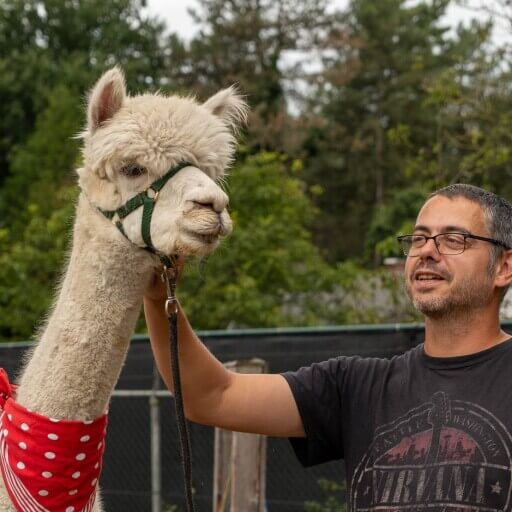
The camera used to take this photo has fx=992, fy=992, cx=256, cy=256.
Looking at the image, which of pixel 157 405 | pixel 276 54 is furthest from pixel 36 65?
pixel 157 405

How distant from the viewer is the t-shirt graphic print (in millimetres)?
2705

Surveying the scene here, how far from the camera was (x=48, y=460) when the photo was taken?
3225mm

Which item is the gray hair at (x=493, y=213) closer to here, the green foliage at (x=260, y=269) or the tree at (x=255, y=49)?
the green foliage at (x=260, y=269)

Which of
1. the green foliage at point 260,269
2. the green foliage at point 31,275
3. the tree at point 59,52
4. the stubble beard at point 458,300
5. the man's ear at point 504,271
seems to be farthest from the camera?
Result: the tree at point 59,52

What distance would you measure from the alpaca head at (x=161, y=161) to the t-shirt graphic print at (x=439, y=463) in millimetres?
802

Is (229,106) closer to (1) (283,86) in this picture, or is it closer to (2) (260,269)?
(2) (260,269)

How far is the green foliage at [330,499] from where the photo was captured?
6.30 m

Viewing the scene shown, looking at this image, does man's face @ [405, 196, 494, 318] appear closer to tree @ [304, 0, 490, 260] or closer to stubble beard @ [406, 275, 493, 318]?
stubble beard @ [406, 275, 493, 318]

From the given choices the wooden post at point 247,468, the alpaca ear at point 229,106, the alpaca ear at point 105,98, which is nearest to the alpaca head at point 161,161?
the alpaca ear at point 105,98

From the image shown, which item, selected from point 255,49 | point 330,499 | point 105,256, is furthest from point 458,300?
point 255,49

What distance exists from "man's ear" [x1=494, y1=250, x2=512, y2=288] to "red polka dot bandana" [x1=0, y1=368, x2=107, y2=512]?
4.46ft

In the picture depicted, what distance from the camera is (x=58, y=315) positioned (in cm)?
335

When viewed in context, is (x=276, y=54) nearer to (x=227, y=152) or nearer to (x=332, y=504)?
(x=332, y=504)

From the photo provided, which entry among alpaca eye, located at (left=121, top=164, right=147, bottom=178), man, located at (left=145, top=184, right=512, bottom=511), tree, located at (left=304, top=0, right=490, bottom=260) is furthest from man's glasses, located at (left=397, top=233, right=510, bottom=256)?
tree, located at (left=304, top=0, right=490, bottom=260)
